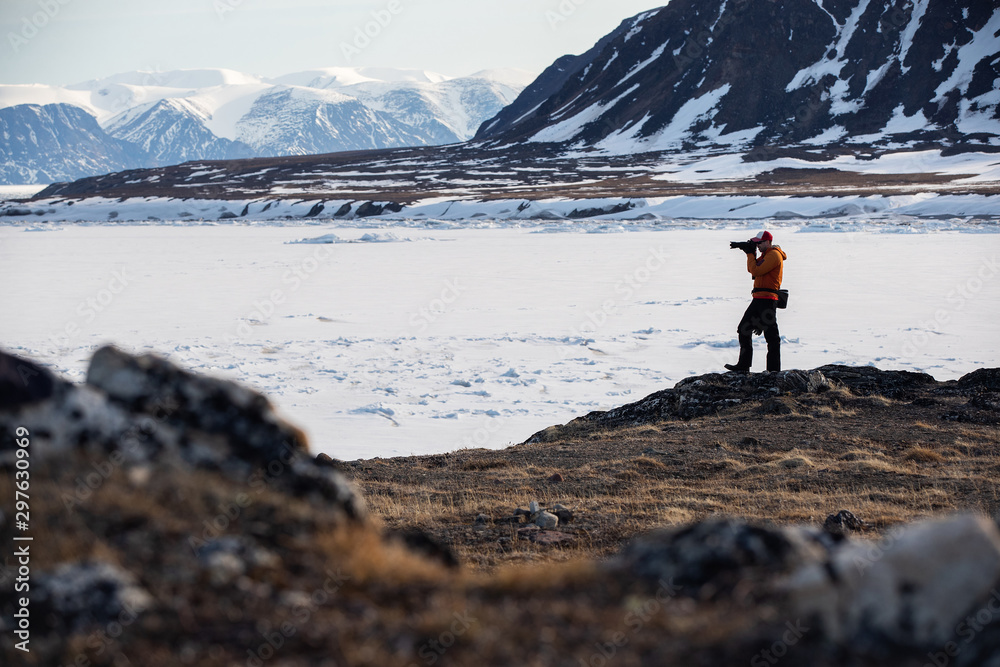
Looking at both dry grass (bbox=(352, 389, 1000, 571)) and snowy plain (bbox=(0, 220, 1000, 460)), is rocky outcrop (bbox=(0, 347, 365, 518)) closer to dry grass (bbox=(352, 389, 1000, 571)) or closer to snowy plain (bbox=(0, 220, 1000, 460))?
dry grass (bbox=(352, 389, 1000, 571))

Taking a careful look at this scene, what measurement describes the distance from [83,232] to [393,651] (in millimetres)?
59046

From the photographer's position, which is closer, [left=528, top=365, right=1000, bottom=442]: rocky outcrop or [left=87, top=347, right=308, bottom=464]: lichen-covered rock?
[left=87, top=347, right=308, bottom=464]: lichen-covered rock

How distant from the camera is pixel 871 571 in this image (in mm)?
2805

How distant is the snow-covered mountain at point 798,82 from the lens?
115 m

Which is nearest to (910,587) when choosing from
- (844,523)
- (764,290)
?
(844,523)

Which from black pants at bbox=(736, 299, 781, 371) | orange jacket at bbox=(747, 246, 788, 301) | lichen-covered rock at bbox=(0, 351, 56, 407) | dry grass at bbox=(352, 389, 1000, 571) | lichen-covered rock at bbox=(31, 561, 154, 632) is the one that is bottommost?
dry grass at bbox=(352, 389, 1000, 571)

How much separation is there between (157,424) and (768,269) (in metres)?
10.1

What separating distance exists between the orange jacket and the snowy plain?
3223mm

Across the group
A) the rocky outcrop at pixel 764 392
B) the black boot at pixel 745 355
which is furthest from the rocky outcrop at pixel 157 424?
the black boot at pixel 745 355

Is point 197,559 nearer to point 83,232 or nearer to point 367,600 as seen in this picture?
point 367,600

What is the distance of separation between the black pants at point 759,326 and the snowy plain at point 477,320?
227 cm

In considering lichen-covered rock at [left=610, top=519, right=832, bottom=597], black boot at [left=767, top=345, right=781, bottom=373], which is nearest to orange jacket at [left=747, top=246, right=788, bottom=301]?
black boot at [left=767, top=345, right=781, bottom=373]

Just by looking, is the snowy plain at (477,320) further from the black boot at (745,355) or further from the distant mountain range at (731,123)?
the distant mountain range at (731,123)

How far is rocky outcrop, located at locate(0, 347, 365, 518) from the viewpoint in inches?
137
